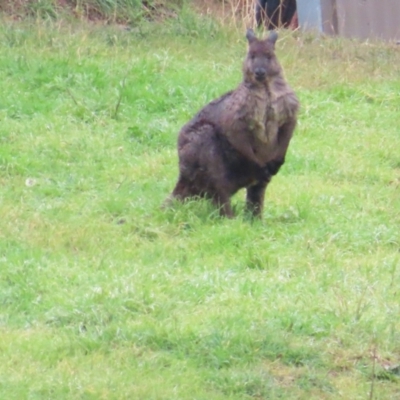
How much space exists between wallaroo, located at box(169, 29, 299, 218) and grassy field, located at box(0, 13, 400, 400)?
208 millimetres

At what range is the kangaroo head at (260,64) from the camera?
7.60 meters

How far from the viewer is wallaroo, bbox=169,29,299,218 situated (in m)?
7.55

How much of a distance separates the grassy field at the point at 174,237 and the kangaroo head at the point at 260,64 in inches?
39.7

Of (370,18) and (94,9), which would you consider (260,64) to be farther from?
(370,18)

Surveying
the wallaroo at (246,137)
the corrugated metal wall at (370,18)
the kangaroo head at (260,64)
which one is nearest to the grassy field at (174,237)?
the wallaroo at (246,137)

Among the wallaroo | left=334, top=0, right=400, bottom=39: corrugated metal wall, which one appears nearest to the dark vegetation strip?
left=334, top=0, right=400, bottom=39: corrugated metal wall

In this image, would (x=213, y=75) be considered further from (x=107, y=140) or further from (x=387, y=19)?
(x=387, y=19)

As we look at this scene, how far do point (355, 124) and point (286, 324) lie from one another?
17.1 ft

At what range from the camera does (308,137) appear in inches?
398

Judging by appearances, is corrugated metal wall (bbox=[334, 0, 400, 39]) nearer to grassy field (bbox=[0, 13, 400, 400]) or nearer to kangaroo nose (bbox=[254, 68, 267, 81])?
grassy field (bbox=[0, 13, 400, 400])

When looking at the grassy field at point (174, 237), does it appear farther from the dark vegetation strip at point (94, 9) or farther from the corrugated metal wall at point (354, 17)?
the corrugated metal wall at point (354, 17)

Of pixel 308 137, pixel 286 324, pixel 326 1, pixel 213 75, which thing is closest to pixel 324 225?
pixel 286 324

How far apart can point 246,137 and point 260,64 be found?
1.83 ft

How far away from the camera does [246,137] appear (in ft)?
24.7
